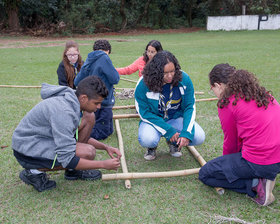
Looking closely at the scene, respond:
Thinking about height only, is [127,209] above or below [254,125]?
below

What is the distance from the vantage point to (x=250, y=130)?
2355 millimetres

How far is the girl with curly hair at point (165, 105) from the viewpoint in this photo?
303 centimetres

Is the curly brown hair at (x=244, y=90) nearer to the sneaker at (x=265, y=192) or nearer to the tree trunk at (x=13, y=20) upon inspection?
the sneaker at (x=265, y=192)

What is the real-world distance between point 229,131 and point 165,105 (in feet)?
3.12

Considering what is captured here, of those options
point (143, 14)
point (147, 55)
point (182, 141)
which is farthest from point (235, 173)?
point (143, 14)

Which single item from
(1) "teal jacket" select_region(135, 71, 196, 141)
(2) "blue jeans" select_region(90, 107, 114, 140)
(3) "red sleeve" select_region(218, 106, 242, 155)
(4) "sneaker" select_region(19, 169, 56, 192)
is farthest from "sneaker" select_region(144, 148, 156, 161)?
(4) "sneaker" select_region(19, 169, 56, 192)

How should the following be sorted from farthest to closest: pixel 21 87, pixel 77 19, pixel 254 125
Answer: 1. pixel 77 19
2. pixel 21 87
3. pixel 254 125

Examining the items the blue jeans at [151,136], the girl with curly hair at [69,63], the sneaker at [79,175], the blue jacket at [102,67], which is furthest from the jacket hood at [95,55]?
the sneaker at [79,175]

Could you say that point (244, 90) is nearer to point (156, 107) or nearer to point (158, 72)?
point (158, 72)

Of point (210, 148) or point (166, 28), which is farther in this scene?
point (166, 28)

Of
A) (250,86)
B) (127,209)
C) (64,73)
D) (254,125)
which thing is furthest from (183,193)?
(64,73)

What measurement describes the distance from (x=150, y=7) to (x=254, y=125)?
29144 mm

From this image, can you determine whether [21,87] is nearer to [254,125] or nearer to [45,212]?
[45,212]

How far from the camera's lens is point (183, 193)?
105 inches
